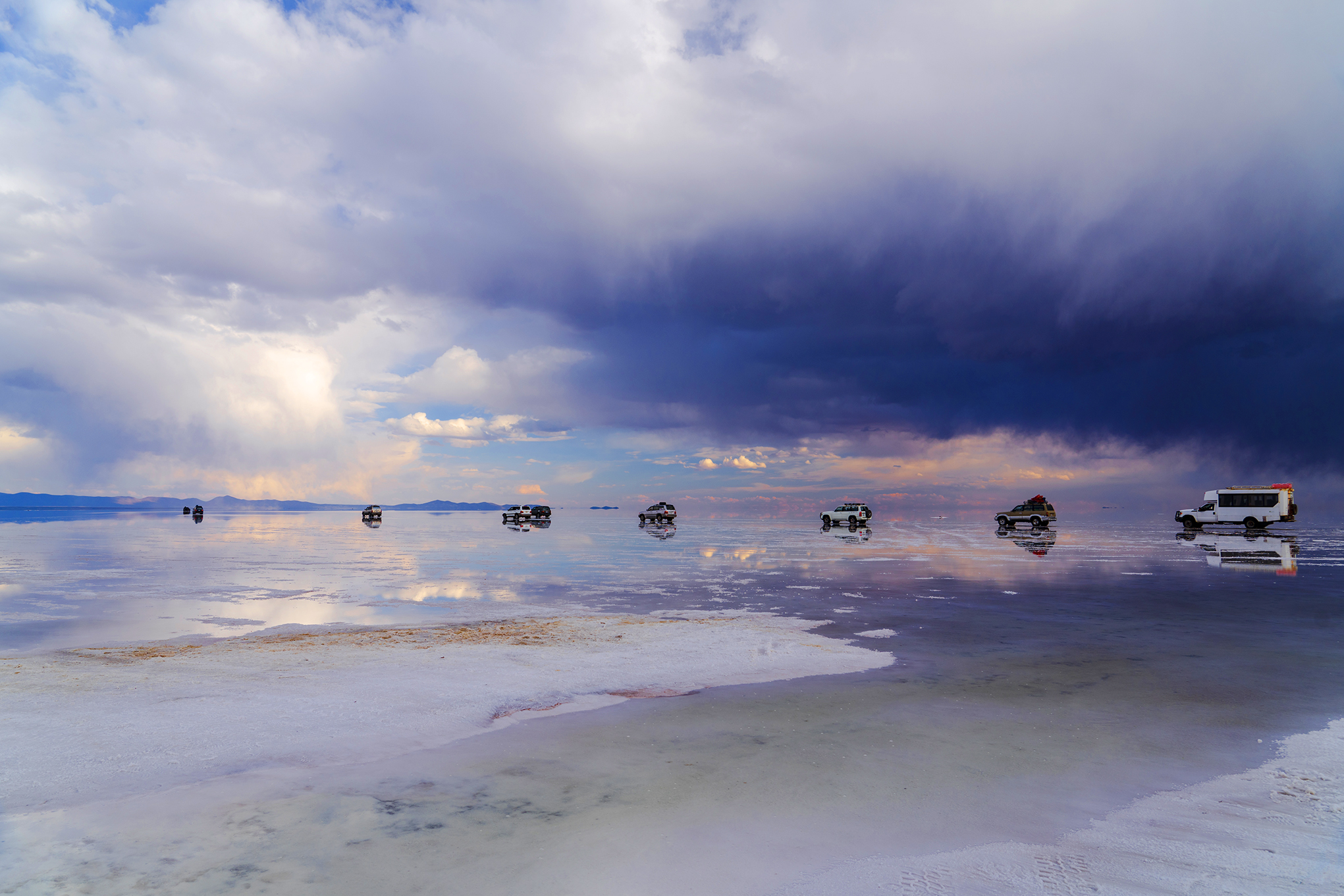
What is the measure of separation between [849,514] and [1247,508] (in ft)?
116

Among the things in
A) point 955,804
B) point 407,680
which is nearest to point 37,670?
point 407,680

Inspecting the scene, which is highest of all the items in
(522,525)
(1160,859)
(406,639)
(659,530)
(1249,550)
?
(522,525)

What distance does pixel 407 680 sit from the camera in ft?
33.8

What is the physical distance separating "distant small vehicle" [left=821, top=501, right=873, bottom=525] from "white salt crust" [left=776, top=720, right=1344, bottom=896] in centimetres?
7381

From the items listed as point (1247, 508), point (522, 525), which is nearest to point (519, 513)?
point (522, 525)

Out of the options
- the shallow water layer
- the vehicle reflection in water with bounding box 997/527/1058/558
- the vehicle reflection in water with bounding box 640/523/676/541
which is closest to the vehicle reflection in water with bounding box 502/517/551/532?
the vehicle reflection in water with bounding box 640/523/676/541

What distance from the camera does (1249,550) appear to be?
40438 millimetres

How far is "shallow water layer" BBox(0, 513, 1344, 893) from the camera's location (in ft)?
18.2

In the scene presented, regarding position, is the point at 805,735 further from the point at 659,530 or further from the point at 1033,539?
the point at 659,530

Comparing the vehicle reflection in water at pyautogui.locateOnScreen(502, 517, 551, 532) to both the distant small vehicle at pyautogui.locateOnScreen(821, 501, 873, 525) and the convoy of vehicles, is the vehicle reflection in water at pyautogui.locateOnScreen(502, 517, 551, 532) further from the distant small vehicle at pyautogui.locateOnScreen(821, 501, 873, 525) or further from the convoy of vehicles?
the distant small vehicle at pyautogui.locateOnScreen(821, 501, 873, 525)

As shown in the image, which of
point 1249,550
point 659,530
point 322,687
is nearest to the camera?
point 322,687

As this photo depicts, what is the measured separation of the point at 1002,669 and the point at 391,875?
1008cm

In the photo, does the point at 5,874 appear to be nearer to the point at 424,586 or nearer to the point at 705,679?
the point at 705,679

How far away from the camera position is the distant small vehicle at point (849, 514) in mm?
78938
